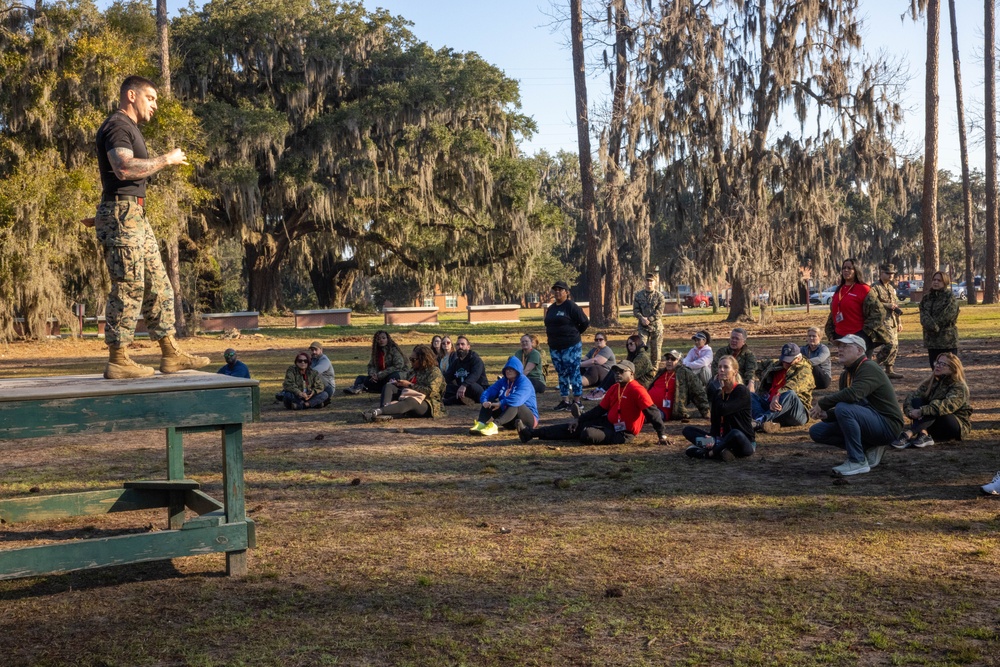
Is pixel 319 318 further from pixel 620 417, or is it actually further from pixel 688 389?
pixel 620 417

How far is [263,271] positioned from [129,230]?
109 feet

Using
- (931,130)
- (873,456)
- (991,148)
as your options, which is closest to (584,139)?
(931,130)

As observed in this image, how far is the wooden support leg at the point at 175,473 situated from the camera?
691 centimetres

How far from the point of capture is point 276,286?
40.4m

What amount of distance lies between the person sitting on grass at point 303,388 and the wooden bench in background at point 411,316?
2686 cm

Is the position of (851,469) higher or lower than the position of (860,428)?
lower

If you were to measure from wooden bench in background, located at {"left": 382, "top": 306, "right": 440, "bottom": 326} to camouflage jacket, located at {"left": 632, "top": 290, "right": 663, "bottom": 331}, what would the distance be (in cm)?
2563

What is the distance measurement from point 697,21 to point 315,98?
42.3ft

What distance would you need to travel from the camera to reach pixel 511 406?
440 inches

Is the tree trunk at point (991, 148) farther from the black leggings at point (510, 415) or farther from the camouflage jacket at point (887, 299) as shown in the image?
the black leggings at point (510, 415)

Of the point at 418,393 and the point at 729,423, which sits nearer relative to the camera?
the point at 729,423

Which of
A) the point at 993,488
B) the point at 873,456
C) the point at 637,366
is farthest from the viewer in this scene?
the point at 637,366

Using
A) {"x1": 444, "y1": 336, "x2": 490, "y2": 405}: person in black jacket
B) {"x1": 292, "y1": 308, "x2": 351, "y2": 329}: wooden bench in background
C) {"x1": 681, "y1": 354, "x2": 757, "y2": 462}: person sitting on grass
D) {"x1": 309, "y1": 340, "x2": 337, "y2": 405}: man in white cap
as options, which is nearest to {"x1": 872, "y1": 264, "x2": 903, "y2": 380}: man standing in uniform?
{"x1": 681, "y1": 354, "x2": 757, "y2": 462}: person sitting on grass

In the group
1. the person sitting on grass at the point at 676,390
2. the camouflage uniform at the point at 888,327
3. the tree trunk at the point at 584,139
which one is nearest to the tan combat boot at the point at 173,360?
the person sitting on grass at the point at 676,390
